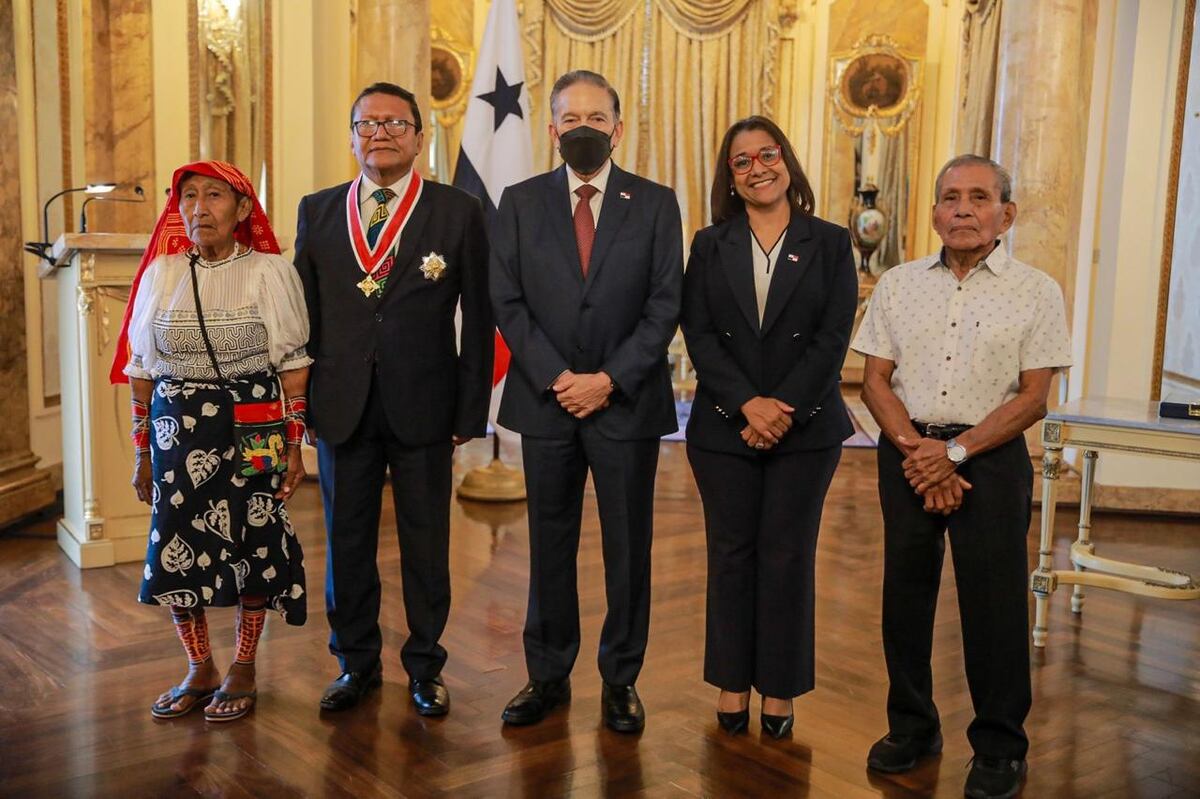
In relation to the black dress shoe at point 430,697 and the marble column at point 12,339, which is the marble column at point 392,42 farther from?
the black dress shoe at point 430,697

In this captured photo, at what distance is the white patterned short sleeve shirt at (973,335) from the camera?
270 cm

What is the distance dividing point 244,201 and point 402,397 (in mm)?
656

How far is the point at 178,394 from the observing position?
2.99 metres

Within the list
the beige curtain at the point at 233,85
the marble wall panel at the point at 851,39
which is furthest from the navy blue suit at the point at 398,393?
the marble wall panel at the point at 851,39

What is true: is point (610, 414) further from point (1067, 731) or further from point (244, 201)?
point (1067, 731)

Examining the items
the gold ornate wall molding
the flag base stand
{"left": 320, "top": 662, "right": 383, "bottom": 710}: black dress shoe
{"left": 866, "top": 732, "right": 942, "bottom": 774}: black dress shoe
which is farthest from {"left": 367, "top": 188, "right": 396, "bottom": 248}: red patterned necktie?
the gold ornate wall molding

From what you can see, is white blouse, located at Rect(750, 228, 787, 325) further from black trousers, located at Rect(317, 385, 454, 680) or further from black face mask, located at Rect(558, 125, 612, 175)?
black trousers, located at Rect(317, 385, 454, 680)

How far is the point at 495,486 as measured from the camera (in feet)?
20.2

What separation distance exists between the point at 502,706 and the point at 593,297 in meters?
1.18

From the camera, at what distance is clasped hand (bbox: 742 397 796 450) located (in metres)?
2.90

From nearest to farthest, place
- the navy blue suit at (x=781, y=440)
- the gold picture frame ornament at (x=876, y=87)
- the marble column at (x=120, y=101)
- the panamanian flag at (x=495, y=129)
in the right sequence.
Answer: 1. the navy blue suit at (x=781, y=440)
2. the panamanian flag at (x=495, y=129)
3. the marble column at (x=120, y=101)
4. the gold picture frame ornament at (x=876, y=87)

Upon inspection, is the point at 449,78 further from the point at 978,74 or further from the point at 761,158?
the point at 761,158

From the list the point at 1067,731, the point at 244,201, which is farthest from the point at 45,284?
the point at 1067,731

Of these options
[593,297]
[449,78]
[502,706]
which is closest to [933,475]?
[593,297]
